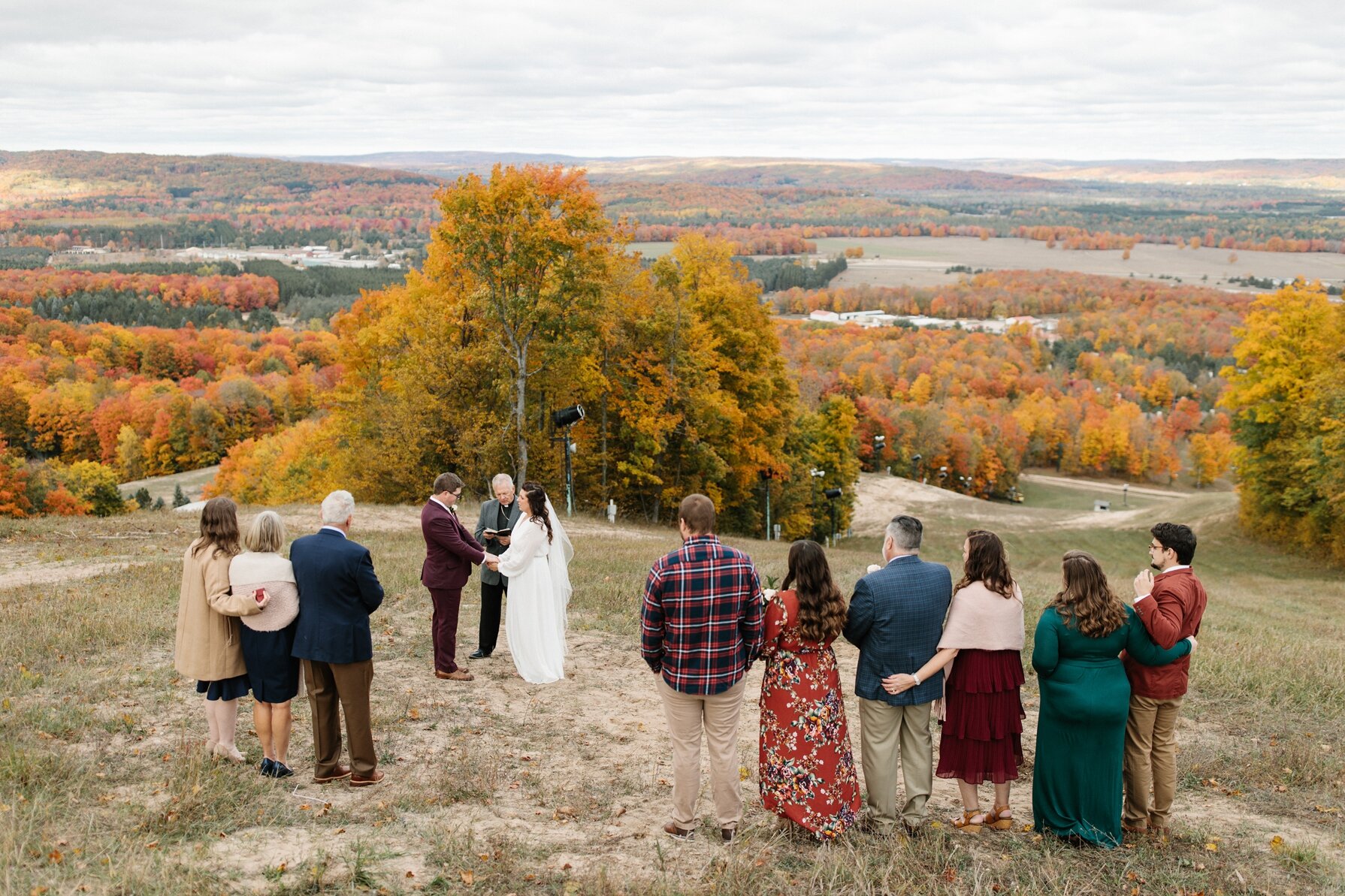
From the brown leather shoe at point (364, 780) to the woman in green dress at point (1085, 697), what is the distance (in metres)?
5.07

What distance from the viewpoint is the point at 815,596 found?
6078 mm

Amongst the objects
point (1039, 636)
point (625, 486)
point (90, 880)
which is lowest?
point (625, 486)

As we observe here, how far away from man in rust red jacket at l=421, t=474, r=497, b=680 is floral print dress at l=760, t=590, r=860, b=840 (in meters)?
3.99

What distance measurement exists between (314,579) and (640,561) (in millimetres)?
11915

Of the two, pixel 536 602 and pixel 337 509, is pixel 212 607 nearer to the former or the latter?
pixel 337 509

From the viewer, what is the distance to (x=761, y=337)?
37.6 m

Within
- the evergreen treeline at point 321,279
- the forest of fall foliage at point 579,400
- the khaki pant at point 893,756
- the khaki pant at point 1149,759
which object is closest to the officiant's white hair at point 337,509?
the khaki pant at point 893,756

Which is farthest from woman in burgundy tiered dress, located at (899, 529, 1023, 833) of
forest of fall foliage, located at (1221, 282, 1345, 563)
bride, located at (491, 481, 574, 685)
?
forest of fall foliage, located at (1221, 282, 1345, 563)

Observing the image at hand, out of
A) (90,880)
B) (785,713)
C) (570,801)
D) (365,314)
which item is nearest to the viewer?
(90,880)

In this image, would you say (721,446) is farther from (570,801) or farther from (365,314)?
(570,801)

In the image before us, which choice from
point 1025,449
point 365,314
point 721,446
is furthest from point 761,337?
point 1025,449

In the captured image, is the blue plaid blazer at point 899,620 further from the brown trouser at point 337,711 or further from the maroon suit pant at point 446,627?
the maroon suit pant at point 446,627

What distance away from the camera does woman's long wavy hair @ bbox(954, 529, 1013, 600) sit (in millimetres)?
6316

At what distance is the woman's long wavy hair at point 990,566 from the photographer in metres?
6.32
